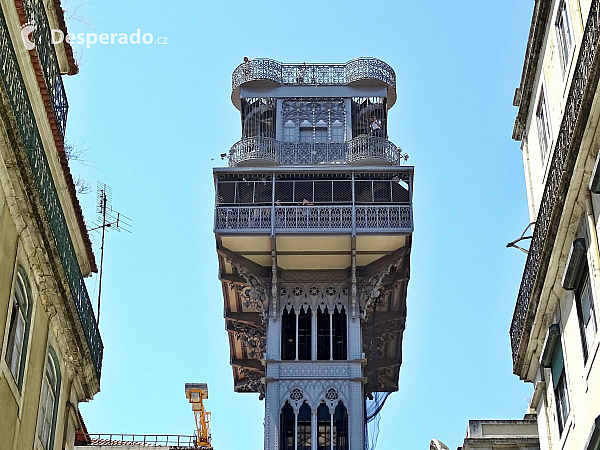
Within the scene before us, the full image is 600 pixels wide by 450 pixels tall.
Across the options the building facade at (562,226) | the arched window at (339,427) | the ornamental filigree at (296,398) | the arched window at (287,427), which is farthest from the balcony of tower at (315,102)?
the building facade at (562,226)

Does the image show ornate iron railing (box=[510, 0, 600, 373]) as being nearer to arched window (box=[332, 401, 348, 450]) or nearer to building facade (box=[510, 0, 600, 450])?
building facade (box=[510, 0, 600, 450])

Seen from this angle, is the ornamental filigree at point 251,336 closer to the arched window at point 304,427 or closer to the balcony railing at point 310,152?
the arched window at point 304,427

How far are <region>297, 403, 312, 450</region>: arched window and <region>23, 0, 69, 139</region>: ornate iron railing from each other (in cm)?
2093

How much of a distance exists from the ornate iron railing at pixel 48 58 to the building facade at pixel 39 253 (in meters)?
0.02

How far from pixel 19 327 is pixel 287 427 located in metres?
23.5

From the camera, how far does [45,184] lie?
1573cm

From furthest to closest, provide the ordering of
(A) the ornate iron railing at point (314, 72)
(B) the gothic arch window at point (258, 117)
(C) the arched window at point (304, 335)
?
(A) the ornate iron railing at point (314, 72) → (B) the gothic arch window at point (258, 117) → (C) the arched window at point (304, 335)

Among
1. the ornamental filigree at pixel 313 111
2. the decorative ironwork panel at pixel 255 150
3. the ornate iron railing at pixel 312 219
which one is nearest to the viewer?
the ornate iron railing at pixel 312 219

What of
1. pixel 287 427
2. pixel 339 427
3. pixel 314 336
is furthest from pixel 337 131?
pixel 287 427

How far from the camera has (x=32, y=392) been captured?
15.3 meters

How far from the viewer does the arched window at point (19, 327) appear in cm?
1421

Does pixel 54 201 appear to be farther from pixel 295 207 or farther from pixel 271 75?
pixel 271 75

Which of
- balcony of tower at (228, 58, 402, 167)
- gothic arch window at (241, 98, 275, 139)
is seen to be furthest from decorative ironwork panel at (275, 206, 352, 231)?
gothic arch window at (241, 98, 275, 139)

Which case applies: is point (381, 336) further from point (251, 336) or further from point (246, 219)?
point (246, 219)
